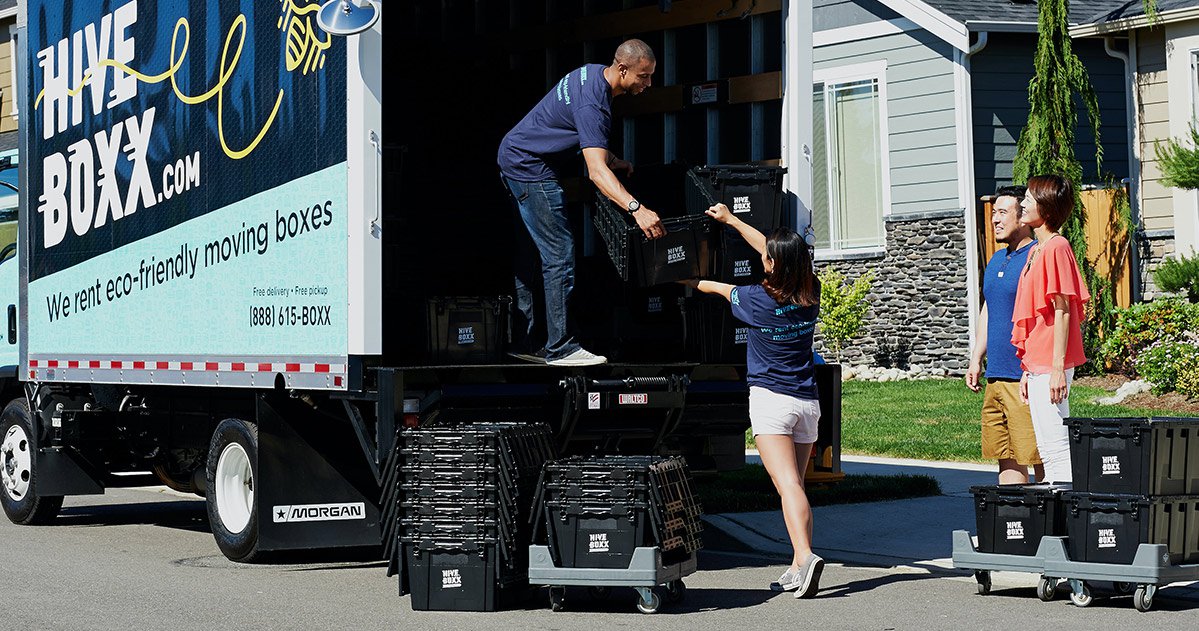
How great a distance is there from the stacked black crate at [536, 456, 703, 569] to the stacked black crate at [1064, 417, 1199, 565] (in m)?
1.93

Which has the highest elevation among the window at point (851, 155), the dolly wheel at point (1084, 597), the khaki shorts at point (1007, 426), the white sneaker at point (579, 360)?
the window at point (851, 155)

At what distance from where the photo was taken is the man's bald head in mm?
10008

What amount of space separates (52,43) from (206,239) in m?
2.56

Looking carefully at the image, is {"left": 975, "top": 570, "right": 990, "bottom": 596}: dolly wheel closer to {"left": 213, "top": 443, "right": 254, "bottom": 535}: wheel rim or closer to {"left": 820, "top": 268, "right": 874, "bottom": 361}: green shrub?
{"left": 213, "top": 443, "right": 254, "bottom": 535}: wheel rim

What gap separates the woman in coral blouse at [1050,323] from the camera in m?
9.05

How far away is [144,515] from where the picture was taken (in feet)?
45.3

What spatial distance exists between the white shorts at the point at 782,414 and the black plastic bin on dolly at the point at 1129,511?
129cm

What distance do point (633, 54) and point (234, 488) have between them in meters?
3.43

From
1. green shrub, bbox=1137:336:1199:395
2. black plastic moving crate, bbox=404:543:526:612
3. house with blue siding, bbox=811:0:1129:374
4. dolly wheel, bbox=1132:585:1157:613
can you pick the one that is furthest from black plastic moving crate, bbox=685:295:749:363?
house with blue siding, bbox=811:0:1129:374

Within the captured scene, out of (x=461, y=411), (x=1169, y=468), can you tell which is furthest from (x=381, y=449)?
(x=1169, y=468)

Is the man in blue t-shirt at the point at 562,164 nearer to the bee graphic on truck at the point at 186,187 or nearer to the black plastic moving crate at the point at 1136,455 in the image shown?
the bee graphic on truck at the point at 186,187

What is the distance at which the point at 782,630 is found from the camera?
8164mm

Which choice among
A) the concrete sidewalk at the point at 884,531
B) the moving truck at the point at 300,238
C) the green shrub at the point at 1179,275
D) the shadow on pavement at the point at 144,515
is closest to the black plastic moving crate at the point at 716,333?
the moving truck at the point at 300,238

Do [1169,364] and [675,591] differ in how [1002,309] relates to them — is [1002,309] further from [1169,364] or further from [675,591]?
[1169,364]
